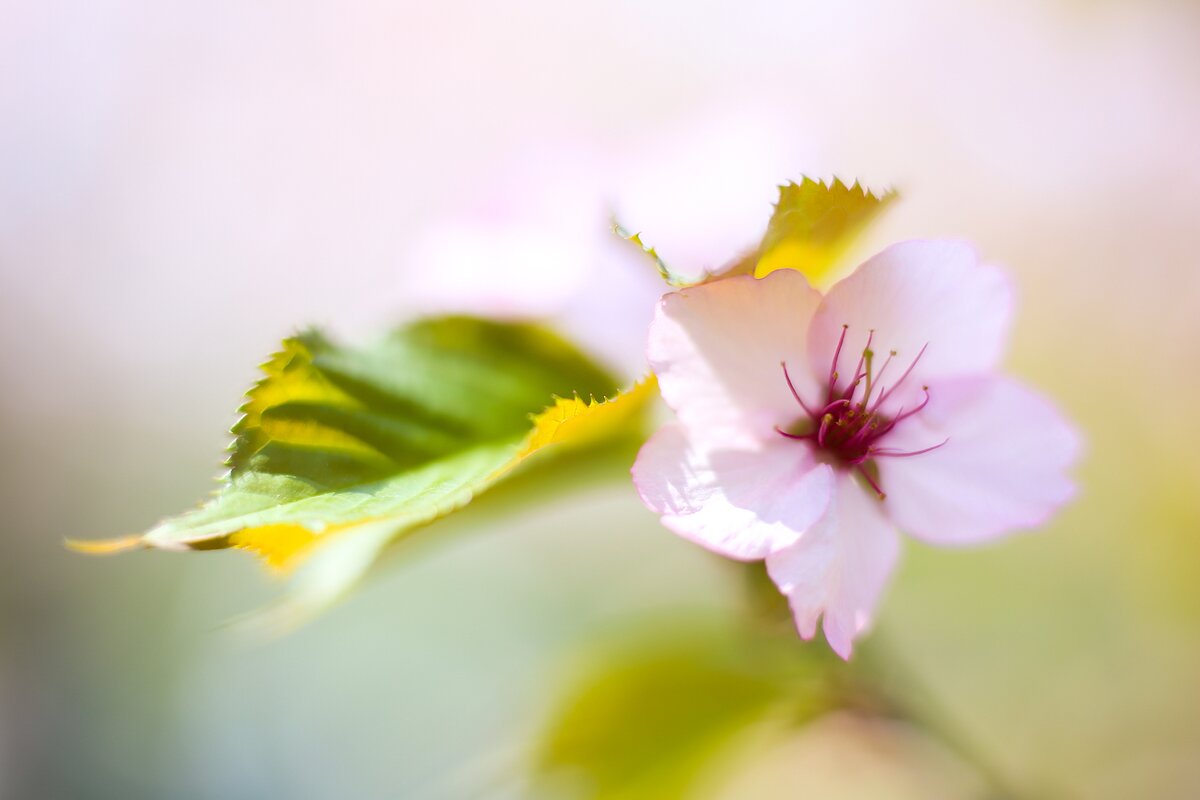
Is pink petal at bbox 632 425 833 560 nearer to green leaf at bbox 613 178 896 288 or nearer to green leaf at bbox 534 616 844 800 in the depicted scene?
green leaf at bbox 613 178 896 288

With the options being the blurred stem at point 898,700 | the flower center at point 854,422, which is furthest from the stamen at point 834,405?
the blurred stem at point 898,700

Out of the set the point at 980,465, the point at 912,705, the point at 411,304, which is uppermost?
the point at 411,304

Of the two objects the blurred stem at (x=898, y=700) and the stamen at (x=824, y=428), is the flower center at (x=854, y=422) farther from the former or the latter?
the blurred stem at (x=898, y=700)

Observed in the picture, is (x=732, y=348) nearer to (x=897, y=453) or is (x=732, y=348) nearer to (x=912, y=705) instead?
(x=897, y=453)

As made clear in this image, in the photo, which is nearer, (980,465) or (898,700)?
(980,465)

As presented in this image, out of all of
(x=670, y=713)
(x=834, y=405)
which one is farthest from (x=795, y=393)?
(x=670, y=713)

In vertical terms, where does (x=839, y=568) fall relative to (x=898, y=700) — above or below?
above

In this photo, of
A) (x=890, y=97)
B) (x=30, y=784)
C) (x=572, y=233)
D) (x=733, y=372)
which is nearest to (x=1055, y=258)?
(x=890, y=97)

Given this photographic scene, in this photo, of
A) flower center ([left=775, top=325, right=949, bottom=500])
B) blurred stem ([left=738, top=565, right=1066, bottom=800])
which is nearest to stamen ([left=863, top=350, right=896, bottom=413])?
flower center ([left=775, top=325, right=949, bottom=500])
